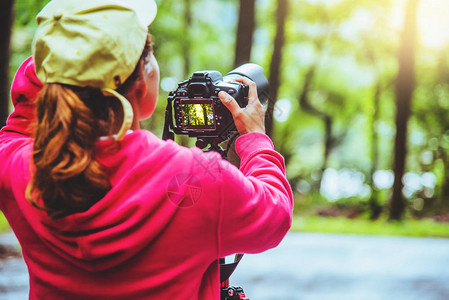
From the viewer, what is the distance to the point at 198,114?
158 cm

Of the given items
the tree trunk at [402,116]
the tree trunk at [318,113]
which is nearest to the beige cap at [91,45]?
the tree trunk at [402,116]

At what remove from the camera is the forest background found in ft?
36.1

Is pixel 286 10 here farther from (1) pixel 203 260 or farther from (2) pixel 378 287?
(1) pixel 203 260

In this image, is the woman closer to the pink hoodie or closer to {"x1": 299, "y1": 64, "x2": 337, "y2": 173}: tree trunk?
the pink hoodie

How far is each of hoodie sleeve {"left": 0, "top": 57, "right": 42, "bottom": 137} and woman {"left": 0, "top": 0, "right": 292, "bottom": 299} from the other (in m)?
0.27

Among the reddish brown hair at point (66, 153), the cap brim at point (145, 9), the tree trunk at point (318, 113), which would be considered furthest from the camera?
the tree trunk at point (318, 113)

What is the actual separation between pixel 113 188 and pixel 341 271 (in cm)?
608

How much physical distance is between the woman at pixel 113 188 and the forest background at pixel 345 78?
6660 mm

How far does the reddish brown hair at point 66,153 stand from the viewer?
3.28ft

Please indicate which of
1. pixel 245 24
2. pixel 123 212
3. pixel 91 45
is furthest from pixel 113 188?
pixel 245 24

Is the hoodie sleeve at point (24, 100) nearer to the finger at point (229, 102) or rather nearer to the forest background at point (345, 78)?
the finger at point (229, 102)

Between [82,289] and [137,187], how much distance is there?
261 millimetres

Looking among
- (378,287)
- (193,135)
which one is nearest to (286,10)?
(378,287)

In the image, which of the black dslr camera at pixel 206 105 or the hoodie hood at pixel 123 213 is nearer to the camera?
the hoodie hood at pixel 123 213
